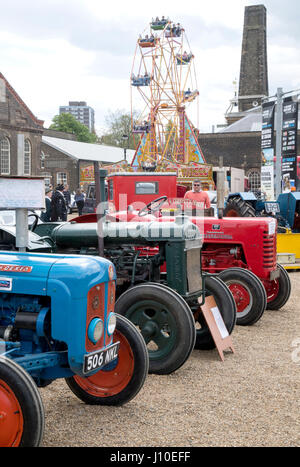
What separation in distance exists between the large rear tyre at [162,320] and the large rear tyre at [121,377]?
0.82 meters

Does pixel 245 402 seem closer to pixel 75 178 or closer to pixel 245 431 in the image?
pixel 245 431

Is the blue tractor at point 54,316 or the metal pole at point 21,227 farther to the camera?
the metal pole at point 21,227

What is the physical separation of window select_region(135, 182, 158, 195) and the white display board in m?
7.55

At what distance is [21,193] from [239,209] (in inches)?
354

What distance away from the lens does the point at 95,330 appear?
10.7ft

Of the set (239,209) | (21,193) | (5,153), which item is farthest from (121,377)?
(5,153)

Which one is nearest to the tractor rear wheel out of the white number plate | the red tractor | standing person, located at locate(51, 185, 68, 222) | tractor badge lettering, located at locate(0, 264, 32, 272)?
the red tractor

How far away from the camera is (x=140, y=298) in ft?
15.4

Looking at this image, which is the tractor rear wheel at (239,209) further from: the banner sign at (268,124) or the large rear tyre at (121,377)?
the large rear tyre at (121,377)

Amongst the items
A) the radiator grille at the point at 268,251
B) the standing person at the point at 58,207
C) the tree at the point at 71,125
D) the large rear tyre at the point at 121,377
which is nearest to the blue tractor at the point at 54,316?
the large rear tyre at the point at 121,377

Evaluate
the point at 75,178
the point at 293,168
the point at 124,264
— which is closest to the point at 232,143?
the point at 75,178

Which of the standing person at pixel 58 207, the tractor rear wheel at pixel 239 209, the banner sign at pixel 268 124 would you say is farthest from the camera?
the banner sign at pixel 268 124

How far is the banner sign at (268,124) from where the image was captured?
17.2 meters
